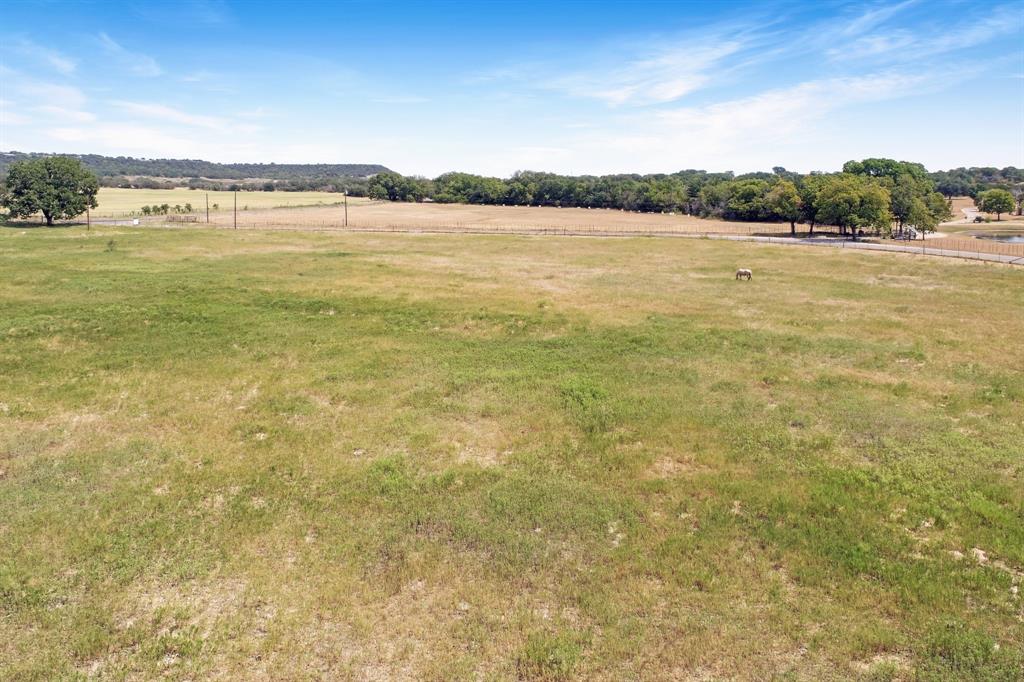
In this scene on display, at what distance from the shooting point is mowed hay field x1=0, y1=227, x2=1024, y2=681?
9.86 metres

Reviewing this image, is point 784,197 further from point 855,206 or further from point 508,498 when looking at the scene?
point 508,498

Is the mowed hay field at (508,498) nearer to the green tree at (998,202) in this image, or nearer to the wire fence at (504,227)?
the wire fence at (504,227)

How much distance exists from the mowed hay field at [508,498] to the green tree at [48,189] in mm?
70417

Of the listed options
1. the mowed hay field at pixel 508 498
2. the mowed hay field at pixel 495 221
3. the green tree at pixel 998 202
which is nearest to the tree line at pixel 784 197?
the mowed hay field at pixel 495 221

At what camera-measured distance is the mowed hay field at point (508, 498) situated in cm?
986

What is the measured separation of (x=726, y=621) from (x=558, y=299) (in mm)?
30272

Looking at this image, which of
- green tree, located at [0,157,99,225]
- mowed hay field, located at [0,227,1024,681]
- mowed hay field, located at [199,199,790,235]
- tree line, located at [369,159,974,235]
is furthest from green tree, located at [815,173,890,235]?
green tree, located at [0,157,99,225]

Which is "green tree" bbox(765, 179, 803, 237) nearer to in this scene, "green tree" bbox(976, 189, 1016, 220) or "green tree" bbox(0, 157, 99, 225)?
"green tree" bbox(976, 189, 1016, 220)

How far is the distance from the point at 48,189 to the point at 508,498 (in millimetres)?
102167

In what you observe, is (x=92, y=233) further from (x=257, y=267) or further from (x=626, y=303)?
(x=626, y=303)

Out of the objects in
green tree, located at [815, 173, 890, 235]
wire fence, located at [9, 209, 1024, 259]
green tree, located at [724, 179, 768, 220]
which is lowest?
wire fence, located at [9, 209, 1024, 259]

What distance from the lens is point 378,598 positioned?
432 inches

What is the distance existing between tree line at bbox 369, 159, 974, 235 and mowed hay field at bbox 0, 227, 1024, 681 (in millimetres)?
61949

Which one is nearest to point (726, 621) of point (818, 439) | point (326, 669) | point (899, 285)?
point (326, 669)
